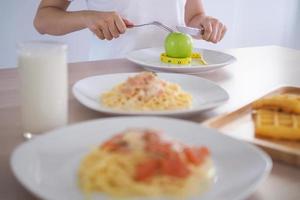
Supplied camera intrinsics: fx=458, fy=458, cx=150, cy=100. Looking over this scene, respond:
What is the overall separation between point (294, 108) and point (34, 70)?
0.52m

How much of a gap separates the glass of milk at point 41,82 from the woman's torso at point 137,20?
0.89 metres

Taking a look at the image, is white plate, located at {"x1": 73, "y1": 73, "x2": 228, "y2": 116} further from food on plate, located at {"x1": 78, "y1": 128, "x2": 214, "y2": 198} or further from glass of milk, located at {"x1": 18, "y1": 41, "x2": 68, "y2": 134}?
food on plate, located at {"x1": 78, "y1": 128, "x2": 214, "y2": 198}

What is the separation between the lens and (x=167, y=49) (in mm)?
1444

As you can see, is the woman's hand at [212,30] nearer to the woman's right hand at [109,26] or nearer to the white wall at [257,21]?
the woman's right hand at [109,26]

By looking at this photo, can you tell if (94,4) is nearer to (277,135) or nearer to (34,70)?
(34,70)

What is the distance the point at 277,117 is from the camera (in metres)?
0.90

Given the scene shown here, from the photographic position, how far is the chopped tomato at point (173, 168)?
61cm

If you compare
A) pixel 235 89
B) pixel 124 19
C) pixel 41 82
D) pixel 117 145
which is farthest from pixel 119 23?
pixel 117 145

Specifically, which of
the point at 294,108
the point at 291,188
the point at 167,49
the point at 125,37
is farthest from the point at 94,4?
the point at 291,188

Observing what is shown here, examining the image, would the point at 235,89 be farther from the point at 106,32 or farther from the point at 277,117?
the point at 106,32

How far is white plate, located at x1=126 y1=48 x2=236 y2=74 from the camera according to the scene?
1.31 m

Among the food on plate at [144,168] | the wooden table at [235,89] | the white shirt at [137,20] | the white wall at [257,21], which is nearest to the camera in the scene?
the food on plate at [144,168]

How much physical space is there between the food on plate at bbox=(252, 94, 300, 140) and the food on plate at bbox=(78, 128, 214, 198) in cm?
23

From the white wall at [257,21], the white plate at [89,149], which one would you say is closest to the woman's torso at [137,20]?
the white plate at [89,149]
